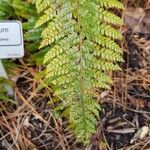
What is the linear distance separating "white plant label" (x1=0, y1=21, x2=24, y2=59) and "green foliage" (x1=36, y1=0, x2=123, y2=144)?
148 mm

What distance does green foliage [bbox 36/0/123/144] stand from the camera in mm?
1347

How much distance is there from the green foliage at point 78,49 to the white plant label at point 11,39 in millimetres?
148

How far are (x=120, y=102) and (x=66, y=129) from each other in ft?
1.00

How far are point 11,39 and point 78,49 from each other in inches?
12.0

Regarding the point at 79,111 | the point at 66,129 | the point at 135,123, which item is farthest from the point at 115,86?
the point at 79,111

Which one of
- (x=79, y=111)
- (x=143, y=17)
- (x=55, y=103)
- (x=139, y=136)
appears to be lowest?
(x=139, y=136)

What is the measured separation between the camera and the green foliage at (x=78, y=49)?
1347 mm

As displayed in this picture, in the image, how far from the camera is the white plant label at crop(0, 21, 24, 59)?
1466 mm

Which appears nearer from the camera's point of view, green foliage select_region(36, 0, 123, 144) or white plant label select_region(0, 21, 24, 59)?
green foliage select_region(36, 0, 123, 144)

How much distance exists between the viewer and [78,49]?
1366 millimetres

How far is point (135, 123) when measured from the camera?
5.87 feet

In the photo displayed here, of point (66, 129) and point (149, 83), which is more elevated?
point (149, 83)

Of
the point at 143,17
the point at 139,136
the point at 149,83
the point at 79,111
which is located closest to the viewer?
the point at 79,111

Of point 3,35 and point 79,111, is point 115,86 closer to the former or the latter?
point 79,111
